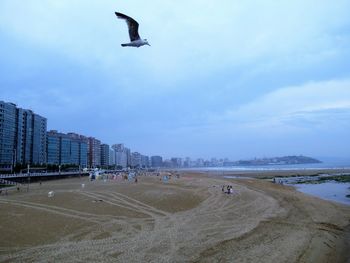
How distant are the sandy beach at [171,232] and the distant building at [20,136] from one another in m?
83.6

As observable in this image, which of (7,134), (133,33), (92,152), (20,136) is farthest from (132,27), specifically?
(92,152)

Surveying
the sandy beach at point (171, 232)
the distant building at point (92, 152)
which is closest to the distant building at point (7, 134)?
the distant building at point (92, 152)

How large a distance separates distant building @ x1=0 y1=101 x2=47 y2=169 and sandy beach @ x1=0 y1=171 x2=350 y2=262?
8358cm

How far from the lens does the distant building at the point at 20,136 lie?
334 ft

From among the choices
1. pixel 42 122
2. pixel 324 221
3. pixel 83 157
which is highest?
pixel 42 122

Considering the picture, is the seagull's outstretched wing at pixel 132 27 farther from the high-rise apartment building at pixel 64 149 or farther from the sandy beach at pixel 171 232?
the high-rise apartment building at pixel 64 149

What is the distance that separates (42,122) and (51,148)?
17256mm

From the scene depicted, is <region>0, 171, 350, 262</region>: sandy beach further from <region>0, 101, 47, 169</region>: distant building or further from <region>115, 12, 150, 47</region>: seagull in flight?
<region>0, 101, 47, 169</region>: distant building

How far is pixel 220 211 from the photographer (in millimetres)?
23703

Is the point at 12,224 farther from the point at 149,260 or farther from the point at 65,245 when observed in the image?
the point at 149,260

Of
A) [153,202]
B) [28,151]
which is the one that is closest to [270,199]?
[153,202]

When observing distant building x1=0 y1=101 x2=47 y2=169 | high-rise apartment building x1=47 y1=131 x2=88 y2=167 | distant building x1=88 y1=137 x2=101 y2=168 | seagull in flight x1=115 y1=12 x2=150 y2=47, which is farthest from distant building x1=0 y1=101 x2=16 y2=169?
seagull in flight x1=115 y1=12 x2=150 y2=47

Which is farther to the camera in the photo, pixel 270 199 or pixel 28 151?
pixel 28 151

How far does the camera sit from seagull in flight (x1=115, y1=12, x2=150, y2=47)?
9729 millimetres
